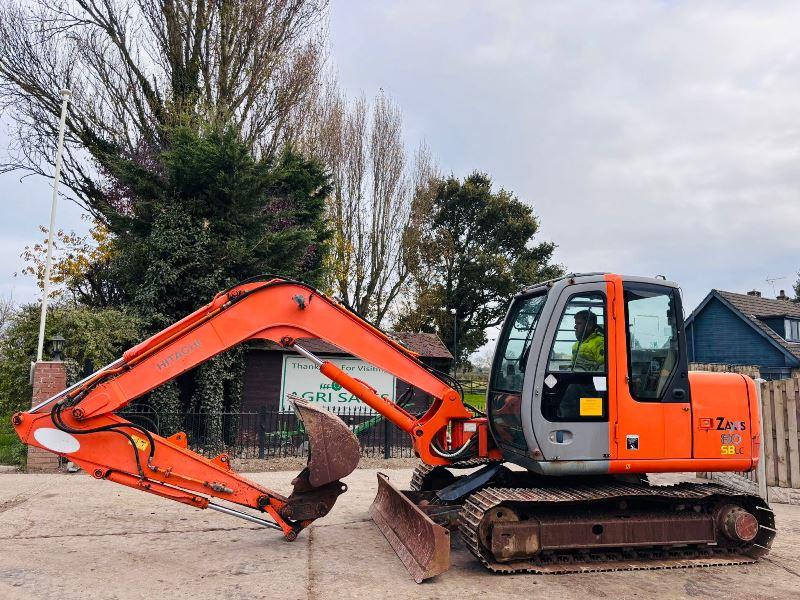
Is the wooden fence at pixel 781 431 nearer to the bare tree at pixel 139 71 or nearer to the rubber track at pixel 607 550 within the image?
the rubber track at pixel 607 550

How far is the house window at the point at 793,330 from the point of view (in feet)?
91.5

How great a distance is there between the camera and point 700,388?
230 inches

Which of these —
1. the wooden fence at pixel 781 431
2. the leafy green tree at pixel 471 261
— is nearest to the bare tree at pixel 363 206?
the leafy green tree at pixel 471 261

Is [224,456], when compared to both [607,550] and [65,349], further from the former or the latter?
[65,349]

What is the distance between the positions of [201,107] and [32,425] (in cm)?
1437

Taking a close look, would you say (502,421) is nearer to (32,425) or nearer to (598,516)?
(598,516)

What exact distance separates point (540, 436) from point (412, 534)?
1.56m

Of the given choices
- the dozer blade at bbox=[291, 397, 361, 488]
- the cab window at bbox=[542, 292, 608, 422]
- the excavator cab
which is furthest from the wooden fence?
the dozer blade at bbox=[291, 397, 361, 488]

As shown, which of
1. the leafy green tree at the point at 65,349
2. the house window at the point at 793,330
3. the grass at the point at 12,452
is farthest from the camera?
the house window at the point at 793,330

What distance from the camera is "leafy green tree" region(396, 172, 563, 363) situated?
34688 mm

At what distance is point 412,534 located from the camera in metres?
5.82

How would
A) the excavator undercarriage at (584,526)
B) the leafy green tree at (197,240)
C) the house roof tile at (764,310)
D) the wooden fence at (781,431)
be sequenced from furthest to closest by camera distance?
1. the house roof tile at (764,310)
2. the leafy green tree at (197,240)
3. the wooden fence at (781,431)
4. the excavator undercarriage at (584,526)

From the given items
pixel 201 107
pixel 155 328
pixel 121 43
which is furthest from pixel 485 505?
pixel 121 43

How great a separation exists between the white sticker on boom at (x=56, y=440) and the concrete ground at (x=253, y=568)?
1061 mm
